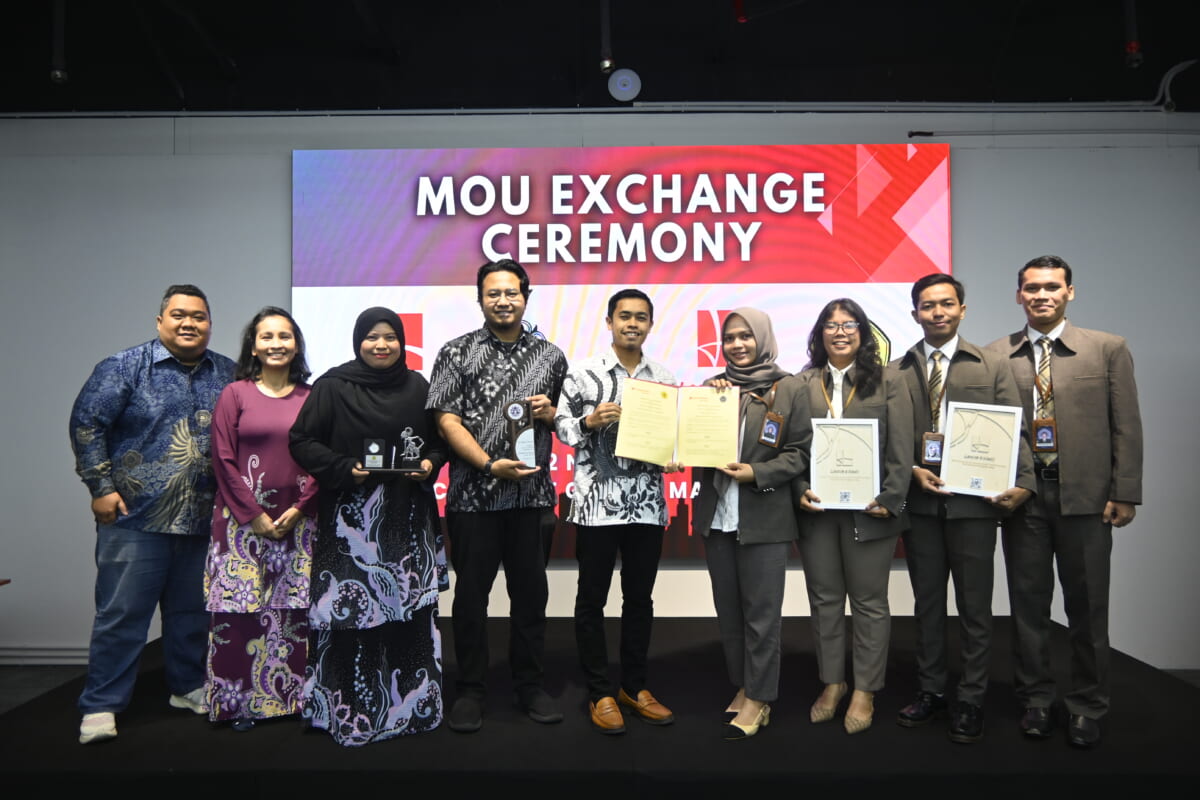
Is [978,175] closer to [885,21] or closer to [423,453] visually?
[885,21]

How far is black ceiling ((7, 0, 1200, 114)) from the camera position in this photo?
427 centimetres

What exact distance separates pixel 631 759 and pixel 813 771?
1.95 feet

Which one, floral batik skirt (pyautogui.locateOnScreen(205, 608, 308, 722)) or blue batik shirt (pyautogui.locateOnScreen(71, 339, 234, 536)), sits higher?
blue batik shirt (pyautogui.locateOnScreen(71, 339, 234, 536))

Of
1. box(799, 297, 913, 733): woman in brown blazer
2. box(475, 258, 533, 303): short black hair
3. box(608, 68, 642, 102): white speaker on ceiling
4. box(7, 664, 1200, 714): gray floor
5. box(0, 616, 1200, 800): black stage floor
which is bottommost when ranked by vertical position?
box(7, 664, 1200, 714): gray floor

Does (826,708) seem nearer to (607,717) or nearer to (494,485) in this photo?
(607,717)

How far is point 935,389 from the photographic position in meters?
2.76

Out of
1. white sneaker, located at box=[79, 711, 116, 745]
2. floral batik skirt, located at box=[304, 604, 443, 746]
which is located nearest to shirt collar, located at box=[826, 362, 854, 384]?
floral batik skirt, located at box=[304, 604, 443, 746]

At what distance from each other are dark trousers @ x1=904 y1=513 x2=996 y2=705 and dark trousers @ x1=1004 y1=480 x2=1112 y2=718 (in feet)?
0.38

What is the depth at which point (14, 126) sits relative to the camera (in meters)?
4.45

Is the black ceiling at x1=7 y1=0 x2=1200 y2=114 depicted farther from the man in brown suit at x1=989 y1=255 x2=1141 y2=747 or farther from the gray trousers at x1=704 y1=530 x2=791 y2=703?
the gray trousers at x1=704 y1=530 x2=791 y2=703

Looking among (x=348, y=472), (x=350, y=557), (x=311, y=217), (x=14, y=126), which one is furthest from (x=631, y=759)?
(x=14, y=126)

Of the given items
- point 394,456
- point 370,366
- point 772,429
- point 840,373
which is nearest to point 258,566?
point 394,456

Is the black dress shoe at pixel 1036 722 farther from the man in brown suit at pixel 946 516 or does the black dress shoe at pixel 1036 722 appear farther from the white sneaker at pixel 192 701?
the white sneaker at pixel 192 701

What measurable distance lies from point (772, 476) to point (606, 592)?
29.7 inches
